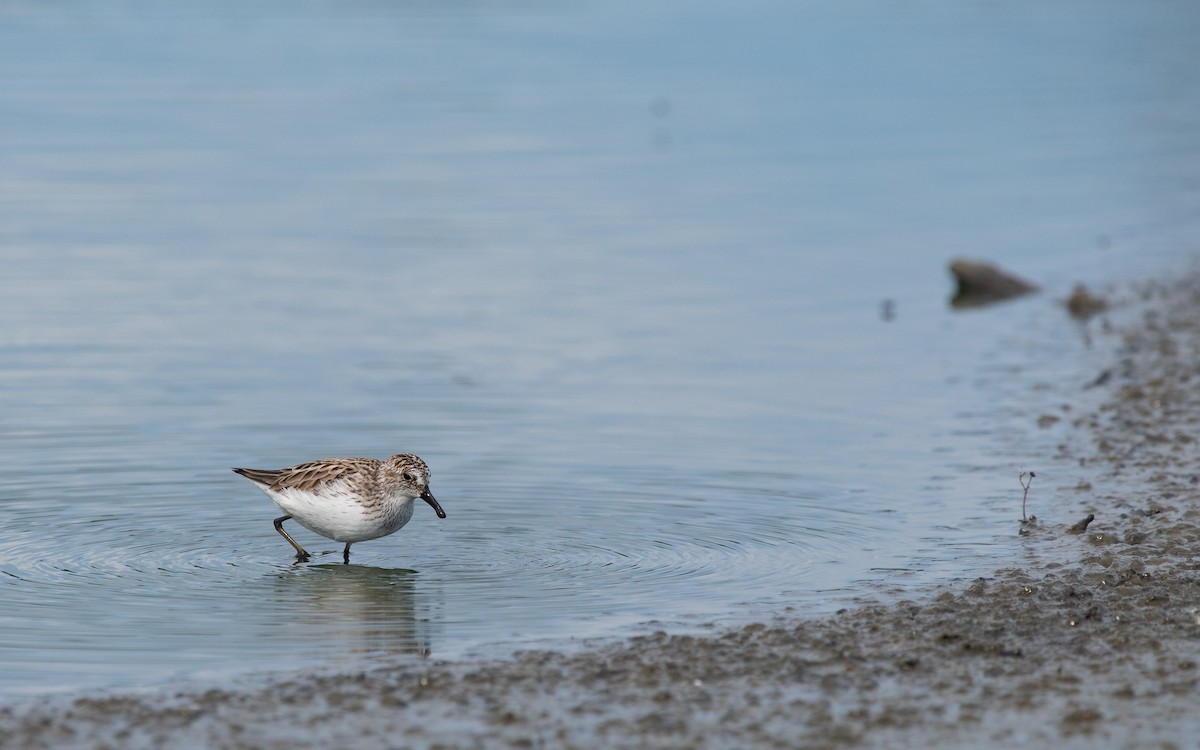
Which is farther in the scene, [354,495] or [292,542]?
[292,542]

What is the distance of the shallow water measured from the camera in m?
11.2

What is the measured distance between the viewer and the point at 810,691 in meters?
8.55

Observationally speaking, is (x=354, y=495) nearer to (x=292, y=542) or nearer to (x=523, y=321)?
(x=292, y=542)

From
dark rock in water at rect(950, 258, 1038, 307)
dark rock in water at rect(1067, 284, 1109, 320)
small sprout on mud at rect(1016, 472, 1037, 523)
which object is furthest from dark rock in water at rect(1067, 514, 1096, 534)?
dark rock in water at rect(950, 258, 1038, 307)

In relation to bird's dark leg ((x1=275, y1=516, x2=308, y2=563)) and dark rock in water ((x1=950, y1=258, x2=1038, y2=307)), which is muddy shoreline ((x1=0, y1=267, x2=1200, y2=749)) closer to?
bird's dark leg ((x1=275, y1=516, x2=308, y2=563))

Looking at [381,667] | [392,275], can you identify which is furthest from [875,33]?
[381,667]

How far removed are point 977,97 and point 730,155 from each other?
9.71 meters

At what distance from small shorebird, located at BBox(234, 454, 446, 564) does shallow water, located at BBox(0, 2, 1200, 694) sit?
0.33 m

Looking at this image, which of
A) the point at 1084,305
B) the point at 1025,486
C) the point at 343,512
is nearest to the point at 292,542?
the point at 343,512

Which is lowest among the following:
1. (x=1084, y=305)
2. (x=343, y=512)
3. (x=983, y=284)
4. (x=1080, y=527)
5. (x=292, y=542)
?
(x=292, y=542)

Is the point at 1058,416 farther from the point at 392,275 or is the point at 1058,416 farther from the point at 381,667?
the point at 392,275

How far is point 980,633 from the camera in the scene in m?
9.48

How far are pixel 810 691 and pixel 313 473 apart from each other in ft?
14.9

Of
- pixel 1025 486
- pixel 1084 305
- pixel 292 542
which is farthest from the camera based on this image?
pixel 1084 305
